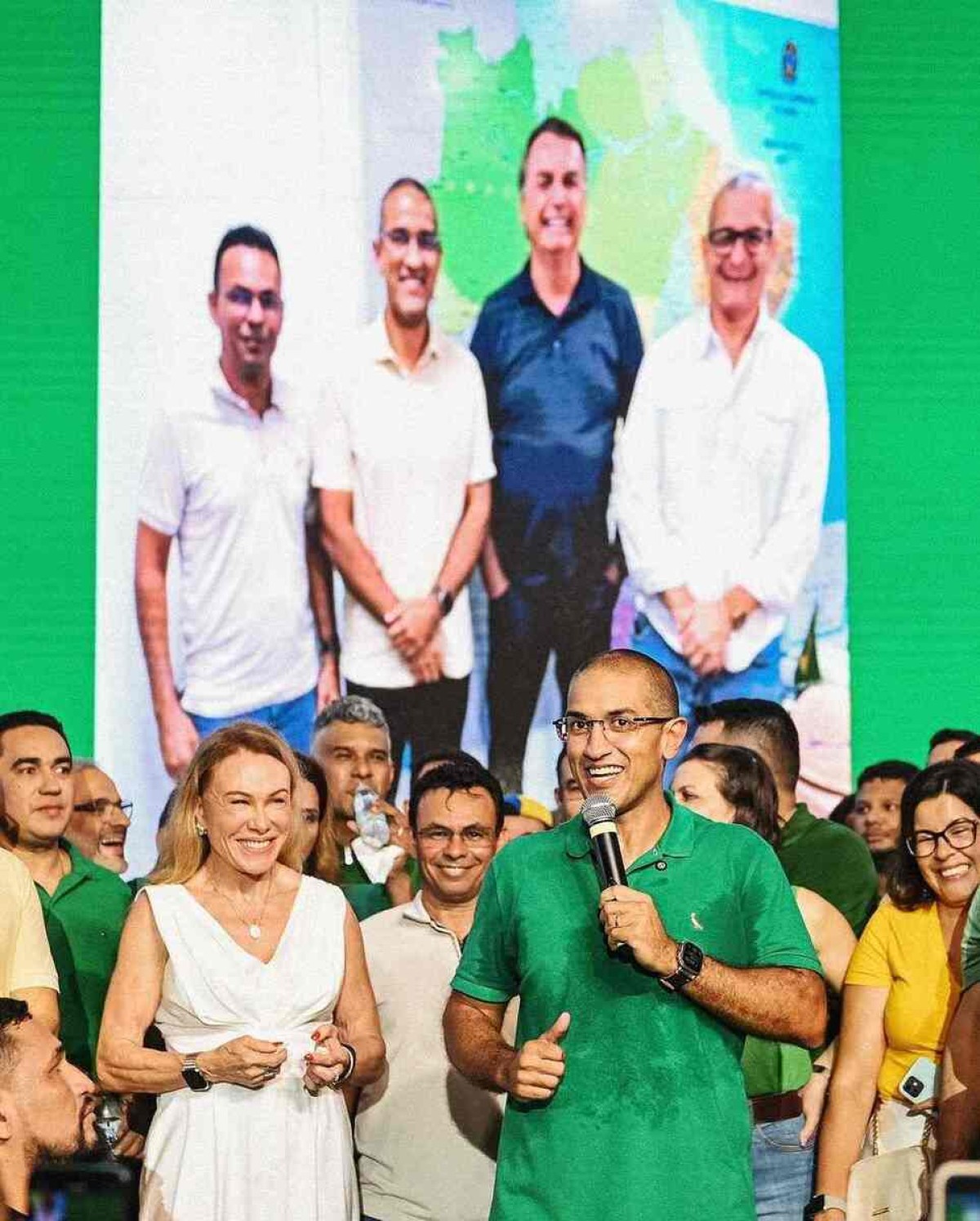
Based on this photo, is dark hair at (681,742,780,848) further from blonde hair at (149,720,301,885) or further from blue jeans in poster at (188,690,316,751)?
blue jeans in poster at (188,690,316,751)

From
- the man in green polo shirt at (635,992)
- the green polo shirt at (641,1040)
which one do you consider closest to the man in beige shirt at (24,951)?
the man in green polo shirt at (635,992)

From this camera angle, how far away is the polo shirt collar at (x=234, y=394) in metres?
6.79

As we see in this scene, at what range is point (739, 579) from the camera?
718cm

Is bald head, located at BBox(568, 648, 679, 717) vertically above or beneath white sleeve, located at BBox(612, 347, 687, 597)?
beneath

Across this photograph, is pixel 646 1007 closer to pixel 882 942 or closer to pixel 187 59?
pixel 882 942

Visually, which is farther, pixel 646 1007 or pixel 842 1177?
pixel 842 1177

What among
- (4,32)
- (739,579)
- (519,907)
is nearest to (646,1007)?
(519,907)

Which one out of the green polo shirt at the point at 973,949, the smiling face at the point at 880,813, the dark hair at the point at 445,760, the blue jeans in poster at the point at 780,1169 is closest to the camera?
the green polo shirt at the point at 973,949

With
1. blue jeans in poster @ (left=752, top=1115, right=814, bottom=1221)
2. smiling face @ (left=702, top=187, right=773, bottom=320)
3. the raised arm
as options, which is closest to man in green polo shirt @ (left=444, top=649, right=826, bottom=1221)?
blue jeans in poster @ (left=752, top=1115, right=814, bottom=1221)

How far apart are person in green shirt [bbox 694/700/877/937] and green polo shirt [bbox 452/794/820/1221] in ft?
4.83

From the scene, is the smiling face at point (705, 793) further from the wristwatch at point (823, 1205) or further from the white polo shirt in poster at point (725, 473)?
the white polo shirt in poster at point (725, 473)

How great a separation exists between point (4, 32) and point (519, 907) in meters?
4.78

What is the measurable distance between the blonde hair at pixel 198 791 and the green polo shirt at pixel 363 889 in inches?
27.7

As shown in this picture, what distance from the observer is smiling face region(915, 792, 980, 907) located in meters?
4.03
